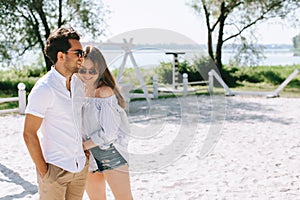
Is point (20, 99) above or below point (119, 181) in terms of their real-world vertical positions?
below

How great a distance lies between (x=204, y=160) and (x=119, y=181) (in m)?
2.76

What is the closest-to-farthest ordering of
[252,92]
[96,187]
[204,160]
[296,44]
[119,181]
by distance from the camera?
1. [119,181]
2. [96,187]
3. [204,160]
4. [252,92]
5. [296,44]

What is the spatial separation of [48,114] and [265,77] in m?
15.9

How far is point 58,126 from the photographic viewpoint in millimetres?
1946

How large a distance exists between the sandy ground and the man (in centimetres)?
95

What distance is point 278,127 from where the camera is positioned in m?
7.22

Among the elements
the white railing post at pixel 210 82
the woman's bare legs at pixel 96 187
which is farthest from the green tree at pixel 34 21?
the woman's bare legs at pixel 96 187

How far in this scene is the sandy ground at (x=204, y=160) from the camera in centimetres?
378

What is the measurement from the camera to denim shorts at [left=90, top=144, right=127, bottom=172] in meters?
2.31

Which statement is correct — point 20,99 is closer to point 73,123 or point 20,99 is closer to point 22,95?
point 22,95

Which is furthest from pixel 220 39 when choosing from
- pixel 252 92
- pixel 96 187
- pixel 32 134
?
pixel 32 134

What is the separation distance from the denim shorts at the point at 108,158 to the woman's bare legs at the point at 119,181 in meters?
0.03

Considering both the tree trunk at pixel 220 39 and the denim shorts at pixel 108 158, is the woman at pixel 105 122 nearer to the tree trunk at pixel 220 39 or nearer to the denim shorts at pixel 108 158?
the denim shorts at pixel 108 158

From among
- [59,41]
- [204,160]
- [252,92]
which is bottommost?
[204,160]
